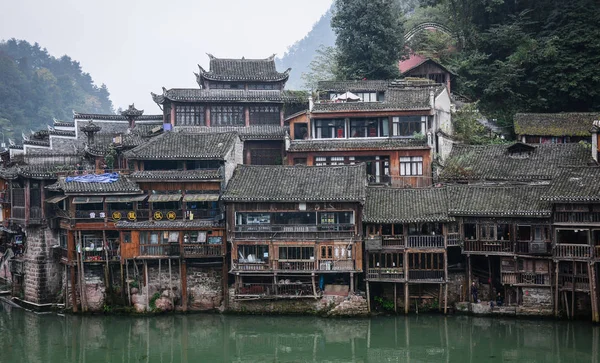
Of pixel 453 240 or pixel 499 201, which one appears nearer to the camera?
pixel 499 201

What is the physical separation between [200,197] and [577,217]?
17.5 m

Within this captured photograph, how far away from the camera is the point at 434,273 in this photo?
3173cm

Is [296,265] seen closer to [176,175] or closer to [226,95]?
[176,175]

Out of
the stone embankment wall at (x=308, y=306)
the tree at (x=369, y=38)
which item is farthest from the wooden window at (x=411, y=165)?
the tree at (x=369, y=38)

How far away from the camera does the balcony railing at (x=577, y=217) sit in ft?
95.0

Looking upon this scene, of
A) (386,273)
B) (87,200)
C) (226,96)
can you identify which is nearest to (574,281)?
(386,273)

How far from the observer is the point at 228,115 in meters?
43.6

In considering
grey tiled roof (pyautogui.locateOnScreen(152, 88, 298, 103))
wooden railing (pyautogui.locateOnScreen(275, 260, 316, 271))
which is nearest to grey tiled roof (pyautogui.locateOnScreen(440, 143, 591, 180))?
wooden railing (pyautogui.locateOnScreen(275, 260, 316, 271))

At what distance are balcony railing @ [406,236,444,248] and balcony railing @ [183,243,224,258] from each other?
9179 mm

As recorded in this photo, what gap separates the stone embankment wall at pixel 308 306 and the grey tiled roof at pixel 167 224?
11.3 feet

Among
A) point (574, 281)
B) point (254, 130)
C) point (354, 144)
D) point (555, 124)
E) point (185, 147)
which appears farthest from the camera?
point (254, 130)

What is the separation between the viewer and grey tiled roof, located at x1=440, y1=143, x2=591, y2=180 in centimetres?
3497

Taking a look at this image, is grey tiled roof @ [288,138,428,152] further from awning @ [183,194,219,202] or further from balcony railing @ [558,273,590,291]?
balcony railing @ [558,273,590,291]

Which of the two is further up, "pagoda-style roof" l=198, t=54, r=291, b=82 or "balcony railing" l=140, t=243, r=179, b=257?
"pagoda-style roof" l=198, t=54, r=291, b=82
